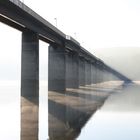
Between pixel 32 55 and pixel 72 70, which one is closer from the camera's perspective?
pixel 32 55

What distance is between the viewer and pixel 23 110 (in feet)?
134

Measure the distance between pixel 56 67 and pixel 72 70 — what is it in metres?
23.3

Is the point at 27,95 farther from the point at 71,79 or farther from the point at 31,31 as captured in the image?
the point at 71,79

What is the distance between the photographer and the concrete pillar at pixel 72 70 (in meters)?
92.8

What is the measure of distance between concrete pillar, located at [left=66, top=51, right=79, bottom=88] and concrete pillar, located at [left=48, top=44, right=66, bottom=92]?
2030cm

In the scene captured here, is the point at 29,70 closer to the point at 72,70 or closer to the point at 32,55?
the point at 32,55

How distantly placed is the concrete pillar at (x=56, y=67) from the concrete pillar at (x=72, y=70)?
20.3 metres

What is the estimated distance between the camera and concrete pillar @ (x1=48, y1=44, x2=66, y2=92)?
231 feet

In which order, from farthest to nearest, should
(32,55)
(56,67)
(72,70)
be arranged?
(72,70), (56,67), (32,55)

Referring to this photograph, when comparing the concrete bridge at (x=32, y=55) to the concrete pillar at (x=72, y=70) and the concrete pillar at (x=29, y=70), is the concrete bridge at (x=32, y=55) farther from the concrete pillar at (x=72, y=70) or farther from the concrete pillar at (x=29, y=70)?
the concrete pillar at (x=72, y=70)

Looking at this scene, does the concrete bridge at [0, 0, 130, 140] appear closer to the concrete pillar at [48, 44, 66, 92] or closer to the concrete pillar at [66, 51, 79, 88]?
the concrete pillar at [48, 44, 66, 92]

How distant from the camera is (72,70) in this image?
94.9 metres

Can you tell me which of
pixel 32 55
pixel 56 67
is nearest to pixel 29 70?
pixel 32 55

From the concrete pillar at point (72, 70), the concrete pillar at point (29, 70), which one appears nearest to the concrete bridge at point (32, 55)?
the concrete pillar at point (29, 70)
